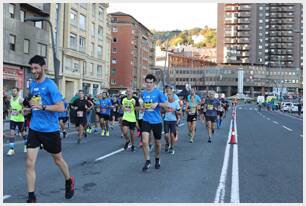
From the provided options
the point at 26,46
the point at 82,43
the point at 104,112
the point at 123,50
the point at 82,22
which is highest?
the point at 123,50

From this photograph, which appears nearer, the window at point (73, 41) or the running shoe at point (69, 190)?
the running shoe at point (69, 190)

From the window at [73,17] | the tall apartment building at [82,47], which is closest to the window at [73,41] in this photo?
the tall apartment building at [82,47]

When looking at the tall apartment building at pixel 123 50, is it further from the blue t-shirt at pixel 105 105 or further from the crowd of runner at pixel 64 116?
the crowd of runner at pixel 64 116

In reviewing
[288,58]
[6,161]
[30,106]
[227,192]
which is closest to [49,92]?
[30,106]

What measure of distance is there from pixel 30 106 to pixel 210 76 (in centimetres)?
13066

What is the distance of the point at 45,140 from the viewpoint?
19.9 ft

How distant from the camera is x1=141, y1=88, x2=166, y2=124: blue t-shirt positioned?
8727 mm

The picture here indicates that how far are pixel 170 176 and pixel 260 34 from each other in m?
138

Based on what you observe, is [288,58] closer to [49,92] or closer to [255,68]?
[255,68]

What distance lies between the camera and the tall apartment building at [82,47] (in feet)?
151

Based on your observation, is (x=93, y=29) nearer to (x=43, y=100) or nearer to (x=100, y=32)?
(x=100, y=32)

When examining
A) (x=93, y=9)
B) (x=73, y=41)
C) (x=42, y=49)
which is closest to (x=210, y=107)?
(x=42, y=49)

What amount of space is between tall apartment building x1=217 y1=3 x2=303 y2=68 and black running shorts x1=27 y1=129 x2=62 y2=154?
135 m

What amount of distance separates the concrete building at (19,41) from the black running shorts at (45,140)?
26401 mm
